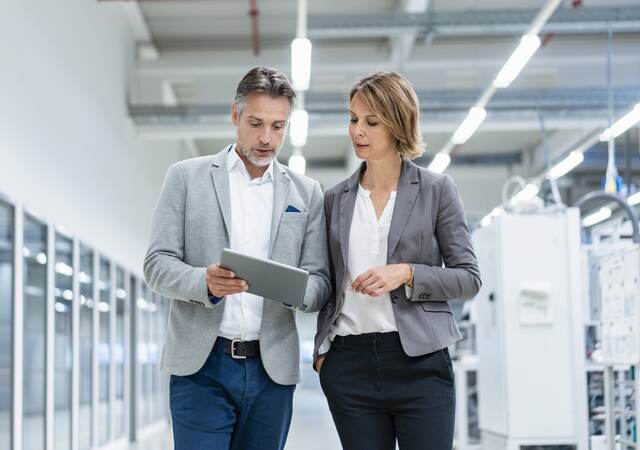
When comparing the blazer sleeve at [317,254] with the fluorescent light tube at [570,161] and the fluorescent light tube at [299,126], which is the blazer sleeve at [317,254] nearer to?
the fluorescent light tube at [299,126]

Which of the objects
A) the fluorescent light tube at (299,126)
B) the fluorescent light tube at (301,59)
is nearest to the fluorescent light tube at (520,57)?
the fluorescent light tube at (301,59)

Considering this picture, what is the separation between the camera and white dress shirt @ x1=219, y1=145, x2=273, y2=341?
215 centimetres

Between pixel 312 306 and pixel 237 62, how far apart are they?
9879 mm

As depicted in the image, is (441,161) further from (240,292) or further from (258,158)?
(240,292)

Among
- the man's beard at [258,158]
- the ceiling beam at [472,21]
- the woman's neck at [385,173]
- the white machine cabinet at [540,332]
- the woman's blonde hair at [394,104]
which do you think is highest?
the ceiling beam at [472,21]

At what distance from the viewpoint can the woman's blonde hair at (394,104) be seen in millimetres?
2180

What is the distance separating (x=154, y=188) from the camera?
1309 cm

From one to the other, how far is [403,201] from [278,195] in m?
0.31

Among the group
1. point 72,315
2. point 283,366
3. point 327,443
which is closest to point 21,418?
point 72,315

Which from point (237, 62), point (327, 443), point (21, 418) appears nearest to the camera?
point (21, 418)

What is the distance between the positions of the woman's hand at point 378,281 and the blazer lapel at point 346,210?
149 mm

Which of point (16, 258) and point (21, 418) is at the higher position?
point (16, 258)

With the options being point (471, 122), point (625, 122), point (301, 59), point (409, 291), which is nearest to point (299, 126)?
point (471, 122)

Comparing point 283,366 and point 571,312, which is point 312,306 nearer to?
point 283,366
